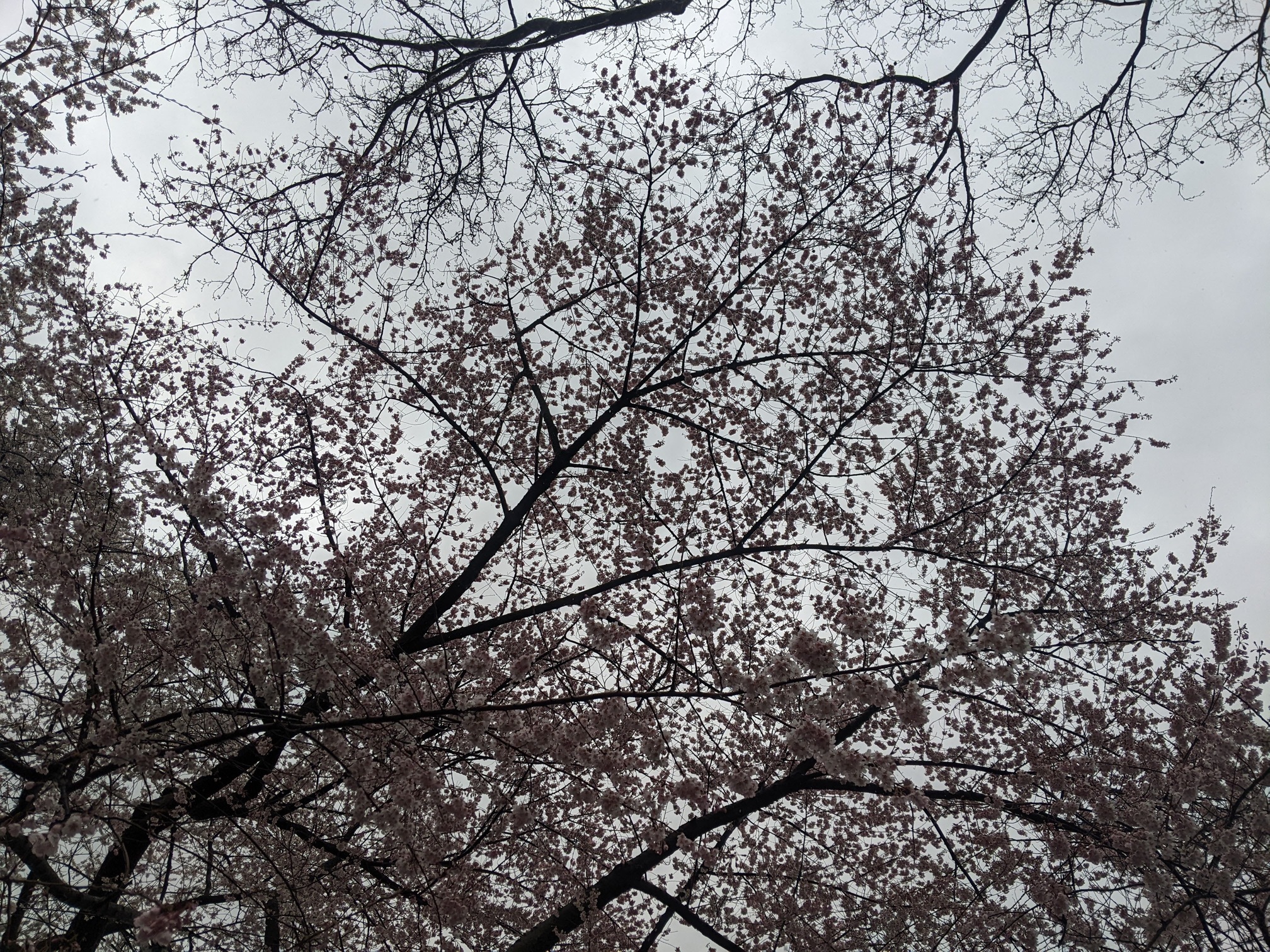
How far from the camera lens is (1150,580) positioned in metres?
8.82

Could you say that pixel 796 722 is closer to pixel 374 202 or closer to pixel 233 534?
pixel 233 534

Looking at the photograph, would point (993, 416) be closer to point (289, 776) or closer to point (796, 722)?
point (796, 722)

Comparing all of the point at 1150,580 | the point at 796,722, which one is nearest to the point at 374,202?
the point at 796,722

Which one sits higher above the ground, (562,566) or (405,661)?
(562,566)

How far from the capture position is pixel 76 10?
5.82 meters

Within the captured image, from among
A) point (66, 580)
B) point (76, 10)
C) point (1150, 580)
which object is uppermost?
point (76, 10)

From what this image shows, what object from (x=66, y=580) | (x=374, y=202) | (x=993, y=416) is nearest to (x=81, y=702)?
(x=66, y=580)

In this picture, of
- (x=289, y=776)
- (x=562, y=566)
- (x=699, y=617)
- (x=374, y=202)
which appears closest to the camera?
(x=699, y=617)

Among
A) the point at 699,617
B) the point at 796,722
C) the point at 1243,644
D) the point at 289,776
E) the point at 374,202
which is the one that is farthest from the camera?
the point at 1243,644

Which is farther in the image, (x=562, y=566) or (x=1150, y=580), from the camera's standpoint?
(x=562, y=566)

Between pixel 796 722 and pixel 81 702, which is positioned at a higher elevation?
Result: pixel 81 702

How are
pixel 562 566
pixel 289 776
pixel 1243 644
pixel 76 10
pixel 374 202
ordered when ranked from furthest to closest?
pixel 562 566
pixel 1243 644
pixel 374 202
pixel 76 10
pixel 289 776

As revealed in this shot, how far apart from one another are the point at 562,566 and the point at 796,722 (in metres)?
6.99

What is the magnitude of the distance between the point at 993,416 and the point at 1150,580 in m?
2.77
